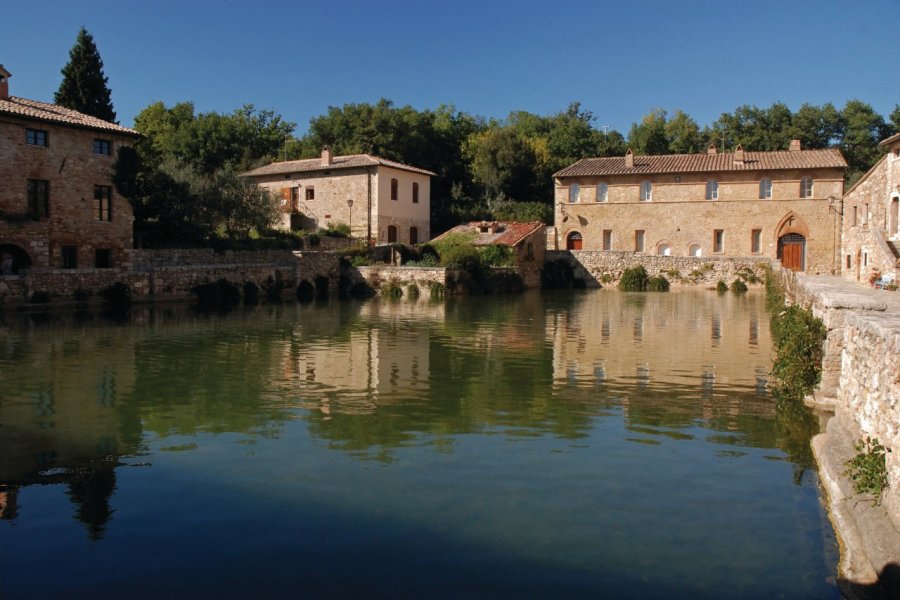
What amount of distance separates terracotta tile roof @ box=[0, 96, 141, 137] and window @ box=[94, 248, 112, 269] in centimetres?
494

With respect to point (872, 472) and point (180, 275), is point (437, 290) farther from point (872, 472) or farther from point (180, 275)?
point (872, 472)

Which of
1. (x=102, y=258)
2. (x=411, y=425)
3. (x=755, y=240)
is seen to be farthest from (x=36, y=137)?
(x=755, y=240)

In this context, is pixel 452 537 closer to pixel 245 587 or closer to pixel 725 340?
pixel 245 587

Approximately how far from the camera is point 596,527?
6625 millimetres

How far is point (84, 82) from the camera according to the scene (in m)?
39.6

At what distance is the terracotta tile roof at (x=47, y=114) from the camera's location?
2714 centimetres

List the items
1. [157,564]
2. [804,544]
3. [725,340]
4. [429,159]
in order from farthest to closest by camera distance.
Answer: [429,159], [725,340], [804,544], [157,564]

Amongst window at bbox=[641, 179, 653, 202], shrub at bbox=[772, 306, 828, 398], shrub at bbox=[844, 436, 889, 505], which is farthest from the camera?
window at bbox=[641, 179, 653, 202]

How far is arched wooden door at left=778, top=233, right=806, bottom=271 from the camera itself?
1665 inches

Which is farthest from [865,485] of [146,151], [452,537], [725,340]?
[146,151]

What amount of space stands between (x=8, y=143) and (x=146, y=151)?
1896 centimetres

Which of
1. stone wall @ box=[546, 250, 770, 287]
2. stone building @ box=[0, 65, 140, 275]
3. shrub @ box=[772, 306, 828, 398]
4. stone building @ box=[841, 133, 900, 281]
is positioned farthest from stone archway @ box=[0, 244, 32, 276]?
stone building @ box=[841, 133, 900, 281]

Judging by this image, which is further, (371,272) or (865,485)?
(371,272)

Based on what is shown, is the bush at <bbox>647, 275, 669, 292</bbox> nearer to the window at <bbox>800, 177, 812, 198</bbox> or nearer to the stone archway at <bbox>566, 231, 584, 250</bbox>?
the stone archway at <bbox>566, 231, 584, 250</bbox>
